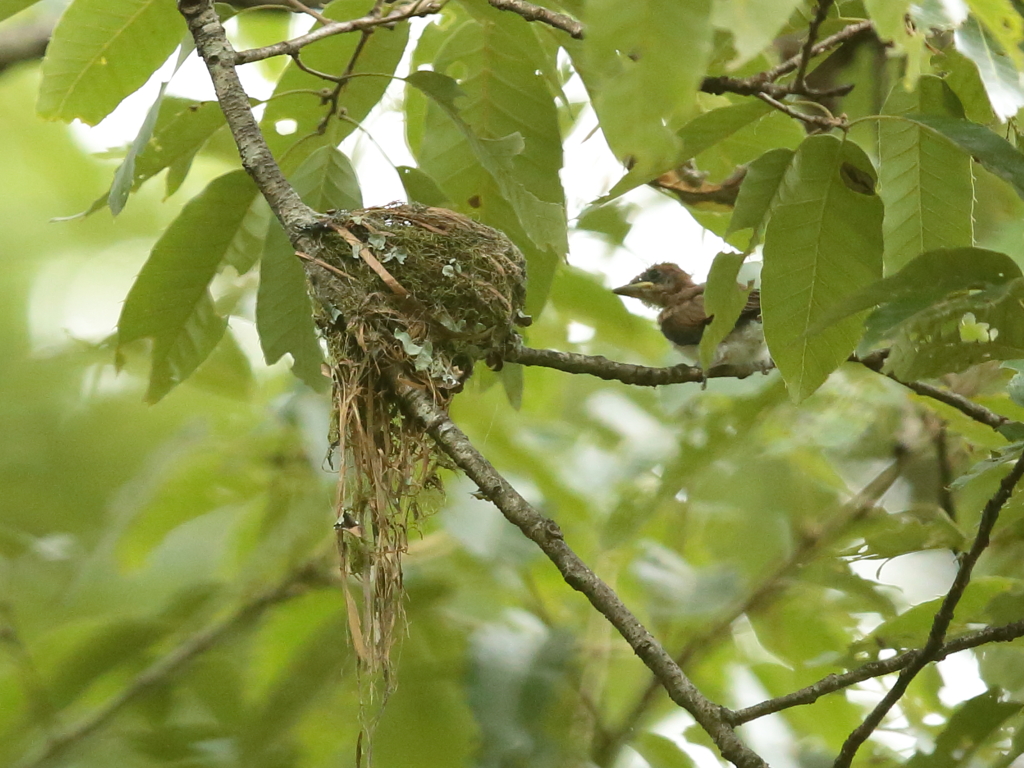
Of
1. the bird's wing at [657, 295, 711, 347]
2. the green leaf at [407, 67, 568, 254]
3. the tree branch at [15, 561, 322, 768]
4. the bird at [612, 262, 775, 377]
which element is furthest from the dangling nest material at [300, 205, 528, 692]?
the bird's wing at [657, 295, 711, 347]

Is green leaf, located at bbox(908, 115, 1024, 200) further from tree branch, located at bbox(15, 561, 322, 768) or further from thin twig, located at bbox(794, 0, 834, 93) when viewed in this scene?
tree branch, located at bbox(15, 561, 322, 768)

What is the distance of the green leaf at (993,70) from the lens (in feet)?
6.03

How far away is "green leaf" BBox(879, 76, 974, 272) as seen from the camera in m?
2.26

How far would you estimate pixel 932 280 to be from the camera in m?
1.76

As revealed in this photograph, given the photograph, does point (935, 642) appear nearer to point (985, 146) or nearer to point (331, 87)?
point (985, 146)

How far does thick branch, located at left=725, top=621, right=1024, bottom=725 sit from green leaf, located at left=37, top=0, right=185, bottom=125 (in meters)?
2.14

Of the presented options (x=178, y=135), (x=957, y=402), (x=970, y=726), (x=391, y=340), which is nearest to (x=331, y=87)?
(x=178, y=135)

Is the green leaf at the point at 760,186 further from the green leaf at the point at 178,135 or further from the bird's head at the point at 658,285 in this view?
the bird's head at the point at 658,285

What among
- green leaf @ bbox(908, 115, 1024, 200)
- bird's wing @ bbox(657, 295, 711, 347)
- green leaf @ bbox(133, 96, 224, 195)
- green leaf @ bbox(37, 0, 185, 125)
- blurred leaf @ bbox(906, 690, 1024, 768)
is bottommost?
blurred leaf @ bbox(906, 690, 1024, 768)

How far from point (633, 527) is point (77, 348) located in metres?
1.88

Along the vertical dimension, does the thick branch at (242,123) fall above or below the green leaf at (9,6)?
below

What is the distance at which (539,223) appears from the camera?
8.41 feet

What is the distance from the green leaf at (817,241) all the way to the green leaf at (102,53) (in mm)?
1652

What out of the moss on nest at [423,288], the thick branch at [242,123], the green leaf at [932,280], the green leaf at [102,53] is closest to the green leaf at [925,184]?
the green leaf at [932,280]
